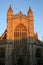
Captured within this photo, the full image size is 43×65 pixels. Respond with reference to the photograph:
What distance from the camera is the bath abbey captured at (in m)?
48.0

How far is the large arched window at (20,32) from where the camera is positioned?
1979 inches

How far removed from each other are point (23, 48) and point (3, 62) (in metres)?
6.11

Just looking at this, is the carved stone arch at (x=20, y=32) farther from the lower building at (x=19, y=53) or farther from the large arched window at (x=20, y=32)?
the lower building at (x=19, y=53)

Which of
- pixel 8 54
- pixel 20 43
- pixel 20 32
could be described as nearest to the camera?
pixel 8 54

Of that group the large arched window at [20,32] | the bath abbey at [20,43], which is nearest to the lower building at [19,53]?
the bath abbey at [20,43]

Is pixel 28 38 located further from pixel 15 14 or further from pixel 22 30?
pixel 15 14

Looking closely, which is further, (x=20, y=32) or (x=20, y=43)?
(x=20, y=32)

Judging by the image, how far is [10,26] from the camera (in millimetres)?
50219

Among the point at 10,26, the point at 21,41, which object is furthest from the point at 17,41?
the point at 10,26

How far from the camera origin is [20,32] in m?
50.7

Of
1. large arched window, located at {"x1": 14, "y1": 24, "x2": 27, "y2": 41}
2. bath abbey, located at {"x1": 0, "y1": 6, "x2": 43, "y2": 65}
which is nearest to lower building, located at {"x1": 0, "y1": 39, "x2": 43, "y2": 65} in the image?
bath abbey, located at {"x1": 0, "y1": 6, "x2": 43, "y2": 65}

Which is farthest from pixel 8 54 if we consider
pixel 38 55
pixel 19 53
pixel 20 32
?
pixel 38 55

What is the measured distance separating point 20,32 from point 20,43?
9.73ft

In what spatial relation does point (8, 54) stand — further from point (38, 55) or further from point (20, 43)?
point (38, 55)
